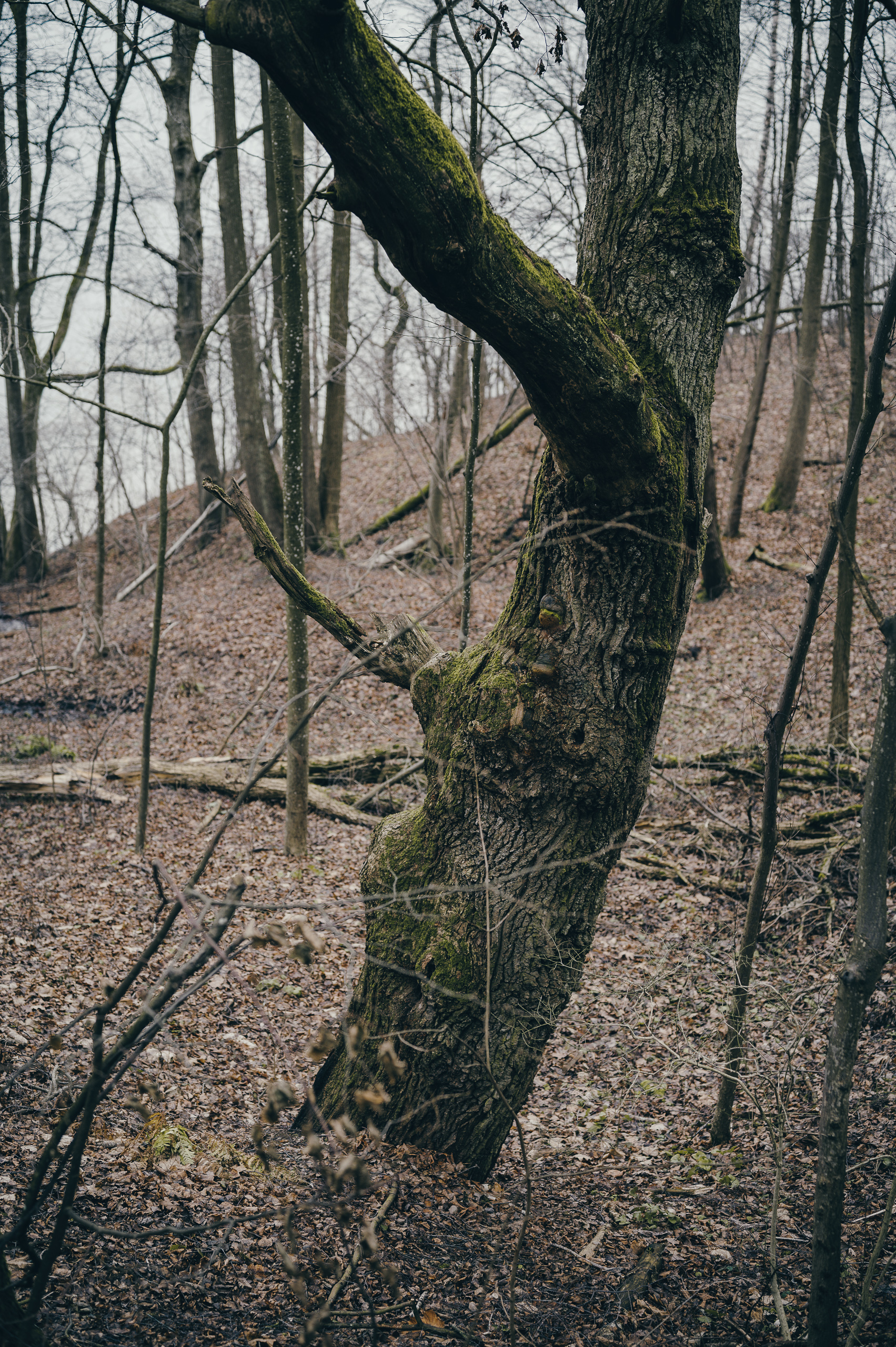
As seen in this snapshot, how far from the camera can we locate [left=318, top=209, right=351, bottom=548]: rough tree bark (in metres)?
14.0

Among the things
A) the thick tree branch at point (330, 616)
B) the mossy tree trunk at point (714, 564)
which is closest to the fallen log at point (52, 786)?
the thick tree branch at point (330, 616)

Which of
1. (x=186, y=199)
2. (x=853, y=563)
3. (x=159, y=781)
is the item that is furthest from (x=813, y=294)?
(x=853, y=563)

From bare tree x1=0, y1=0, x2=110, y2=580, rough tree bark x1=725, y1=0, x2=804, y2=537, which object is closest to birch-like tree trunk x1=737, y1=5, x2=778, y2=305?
rough tree bark x1=725, y1=0, x2=804, y2=537

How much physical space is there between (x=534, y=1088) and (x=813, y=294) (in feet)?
41.3

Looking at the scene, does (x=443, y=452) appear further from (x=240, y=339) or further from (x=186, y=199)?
(x=186, y=199)

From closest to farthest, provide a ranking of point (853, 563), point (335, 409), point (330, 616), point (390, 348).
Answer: point (853, 563) → point (330, 616) → point (390, 348) → point (335, 409)

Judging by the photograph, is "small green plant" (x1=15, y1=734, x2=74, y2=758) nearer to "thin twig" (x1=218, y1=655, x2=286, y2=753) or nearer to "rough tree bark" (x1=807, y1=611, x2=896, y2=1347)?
"thin twig" (x1=218, y1=655, x2=286, y2=753)

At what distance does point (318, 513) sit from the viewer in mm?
14508

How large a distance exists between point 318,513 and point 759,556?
7.56m

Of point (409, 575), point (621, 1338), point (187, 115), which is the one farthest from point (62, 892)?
point (187, 115)

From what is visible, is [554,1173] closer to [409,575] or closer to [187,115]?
[409,575]

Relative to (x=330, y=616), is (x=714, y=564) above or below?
above

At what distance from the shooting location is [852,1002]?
89.4 inches

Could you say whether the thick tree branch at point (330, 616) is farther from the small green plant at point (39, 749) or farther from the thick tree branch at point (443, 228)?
the small green plant at point (39, 749)
